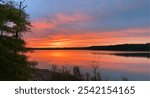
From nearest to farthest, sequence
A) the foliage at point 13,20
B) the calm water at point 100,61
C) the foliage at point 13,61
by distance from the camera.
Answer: the calm water at point 100,61 → the foliage at point 13,61 → the foliage at point 13,20

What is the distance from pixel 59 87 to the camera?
7.69ft

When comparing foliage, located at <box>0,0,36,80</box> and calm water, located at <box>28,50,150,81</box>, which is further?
foliage, located at <box>0,0,36,80</box>

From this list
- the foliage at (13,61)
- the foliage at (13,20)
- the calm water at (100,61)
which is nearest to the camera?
the calm water at (100,61)

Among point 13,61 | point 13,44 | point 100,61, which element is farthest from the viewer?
point 13,44

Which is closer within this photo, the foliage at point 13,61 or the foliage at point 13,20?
the foliage at point 13,61

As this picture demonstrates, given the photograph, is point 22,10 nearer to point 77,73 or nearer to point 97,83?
point 77,73

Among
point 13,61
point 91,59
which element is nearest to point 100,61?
point 91,59

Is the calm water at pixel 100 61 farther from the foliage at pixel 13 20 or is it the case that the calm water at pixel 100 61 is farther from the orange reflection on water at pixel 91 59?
the foliage at pixel 13 20

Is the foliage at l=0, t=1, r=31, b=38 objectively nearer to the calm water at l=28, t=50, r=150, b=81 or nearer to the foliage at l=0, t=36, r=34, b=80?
the foliage at l=0, t=36, r=34, b=80

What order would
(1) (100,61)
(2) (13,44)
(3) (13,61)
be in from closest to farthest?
(1) (100,61) → (3) (13,61) → (2) (13,44)

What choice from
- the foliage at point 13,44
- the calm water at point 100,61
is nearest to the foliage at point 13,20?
the foliage at point 13,44

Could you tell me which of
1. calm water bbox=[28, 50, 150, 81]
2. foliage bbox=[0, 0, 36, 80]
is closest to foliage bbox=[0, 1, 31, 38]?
foliage bbox=[0, 0, 36, 80]

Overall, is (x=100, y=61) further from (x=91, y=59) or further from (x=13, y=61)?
(x=13, y=61)

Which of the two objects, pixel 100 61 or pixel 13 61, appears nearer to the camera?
pixel 100 61
